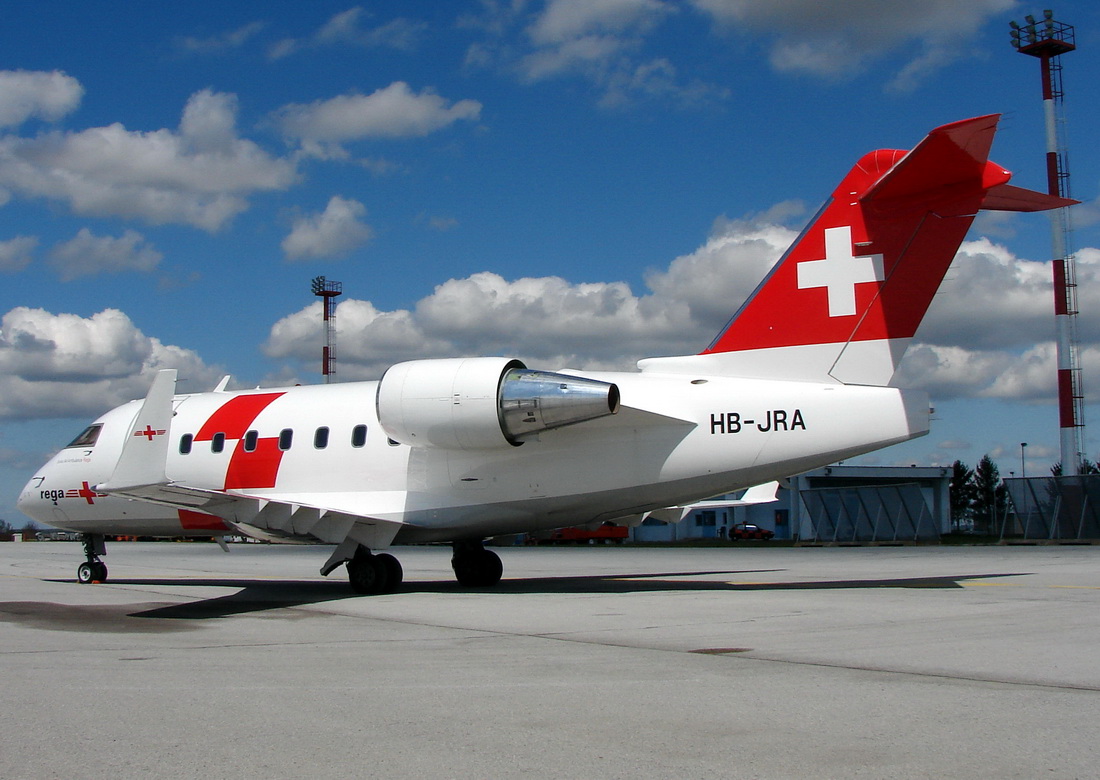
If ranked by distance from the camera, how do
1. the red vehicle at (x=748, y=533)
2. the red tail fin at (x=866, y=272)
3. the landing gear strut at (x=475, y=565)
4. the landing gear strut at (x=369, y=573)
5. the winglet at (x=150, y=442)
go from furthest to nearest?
1. the red vehicle at (x=748, y=533)
2. the landing gear strut at (x=475, y=565)
3. the landing gear strut at (x=369, y=573)
4. the red tail fin at (x=866, y=272)
5. the winglet at (x=150, y=442)

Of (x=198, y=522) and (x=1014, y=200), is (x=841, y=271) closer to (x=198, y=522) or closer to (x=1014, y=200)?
(x=1014, y=200)

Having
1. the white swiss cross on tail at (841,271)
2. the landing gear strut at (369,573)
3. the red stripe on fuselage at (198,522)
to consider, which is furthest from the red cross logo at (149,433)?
the white swiss cross on tail at (841,271)

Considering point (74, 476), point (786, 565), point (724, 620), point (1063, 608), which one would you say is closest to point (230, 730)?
point (724, 620)

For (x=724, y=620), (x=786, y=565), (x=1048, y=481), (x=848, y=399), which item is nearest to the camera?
(x=724, y=620)

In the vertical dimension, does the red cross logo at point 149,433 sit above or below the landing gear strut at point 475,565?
above

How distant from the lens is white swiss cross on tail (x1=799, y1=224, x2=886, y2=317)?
14109 mm

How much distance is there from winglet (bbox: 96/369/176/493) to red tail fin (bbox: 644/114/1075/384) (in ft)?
26.4

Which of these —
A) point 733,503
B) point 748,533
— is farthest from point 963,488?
point 733,503

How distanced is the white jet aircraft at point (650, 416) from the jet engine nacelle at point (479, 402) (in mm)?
24

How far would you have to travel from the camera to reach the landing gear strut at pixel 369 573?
15.9m

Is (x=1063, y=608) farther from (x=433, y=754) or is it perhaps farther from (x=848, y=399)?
(x=433, y=754)

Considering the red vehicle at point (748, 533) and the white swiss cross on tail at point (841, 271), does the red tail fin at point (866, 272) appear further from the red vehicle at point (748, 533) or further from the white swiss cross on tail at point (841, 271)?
the red vehicle at point (748, 533)

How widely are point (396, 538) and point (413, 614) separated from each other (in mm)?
3676

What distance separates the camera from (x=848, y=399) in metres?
13.8
